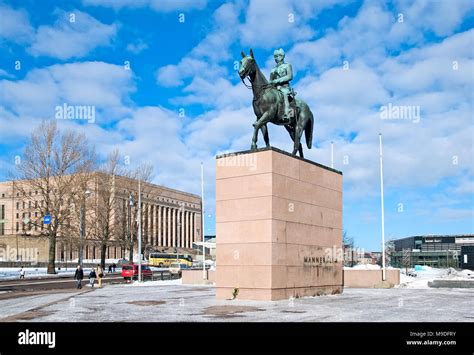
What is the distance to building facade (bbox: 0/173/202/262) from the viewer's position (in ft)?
217

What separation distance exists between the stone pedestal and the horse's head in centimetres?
332

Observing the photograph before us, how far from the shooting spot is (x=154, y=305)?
808 inches

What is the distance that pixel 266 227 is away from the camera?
71.9ft

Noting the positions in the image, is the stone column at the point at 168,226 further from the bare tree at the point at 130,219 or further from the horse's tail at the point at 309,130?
the horse's tail at the point at 309,130

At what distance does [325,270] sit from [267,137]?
286 inches

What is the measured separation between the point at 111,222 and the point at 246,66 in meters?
56.0

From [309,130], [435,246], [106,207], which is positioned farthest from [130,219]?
[435,246]

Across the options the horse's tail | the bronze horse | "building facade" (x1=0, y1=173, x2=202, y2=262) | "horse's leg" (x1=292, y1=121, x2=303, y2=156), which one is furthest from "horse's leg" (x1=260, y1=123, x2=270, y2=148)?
"building facade" (x1=0, y1=173, x2=202, y2=262)

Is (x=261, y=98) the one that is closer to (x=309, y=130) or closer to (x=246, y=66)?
(x=246, y=66)

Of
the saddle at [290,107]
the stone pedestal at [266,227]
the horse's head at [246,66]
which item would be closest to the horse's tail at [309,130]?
the saddle at [290,107]

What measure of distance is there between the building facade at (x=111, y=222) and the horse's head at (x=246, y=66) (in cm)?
3232
